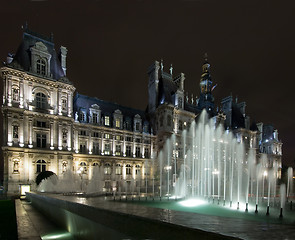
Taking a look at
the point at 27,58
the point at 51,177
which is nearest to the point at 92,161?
the point at 51,177

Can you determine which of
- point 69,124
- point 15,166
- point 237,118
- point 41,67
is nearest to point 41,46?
point 41,67

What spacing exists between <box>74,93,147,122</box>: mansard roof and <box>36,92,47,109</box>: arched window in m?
7.48

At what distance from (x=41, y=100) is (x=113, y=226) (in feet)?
122

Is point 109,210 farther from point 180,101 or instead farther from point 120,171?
point 180,101

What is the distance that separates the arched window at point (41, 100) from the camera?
120ft

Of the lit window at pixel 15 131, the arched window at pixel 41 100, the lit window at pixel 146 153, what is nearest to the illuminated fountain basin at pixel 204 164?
the lit window at pixel 146 153

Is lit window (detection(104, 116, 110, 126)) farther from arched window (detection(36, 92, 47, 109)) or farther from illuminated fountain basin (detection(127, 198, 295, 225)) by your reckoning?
illuminated fountain basin (detection(127, 198, 295, 225))

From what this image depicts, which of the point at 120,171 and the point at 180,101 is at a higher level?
the point at 180,101

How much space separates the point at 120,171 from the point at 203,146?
76.2ft

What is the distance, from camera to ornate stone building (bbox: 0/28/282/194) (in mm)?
33562

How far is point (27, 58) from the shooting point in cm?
3716

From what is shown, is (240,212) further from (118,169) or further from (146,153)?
(146,153)

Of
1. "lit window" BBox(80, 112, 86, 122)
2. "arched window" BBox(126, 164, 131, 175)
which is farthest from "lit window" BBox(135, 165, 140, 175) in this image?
"lit window" BBox(80, 112, 86, 122)

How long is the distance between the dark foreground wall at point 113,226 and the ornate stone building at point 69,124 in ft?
98.9
